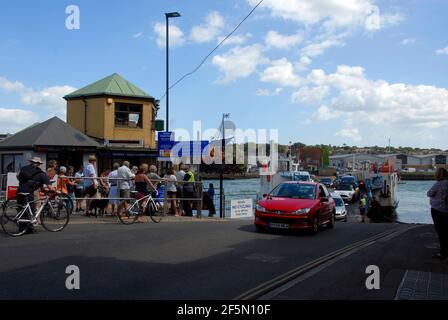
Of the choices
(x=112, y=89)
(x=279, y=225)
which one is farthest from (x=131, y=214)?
(x=112, y=89)

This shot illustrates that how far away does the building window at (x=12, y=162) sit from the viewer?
68.8 feet

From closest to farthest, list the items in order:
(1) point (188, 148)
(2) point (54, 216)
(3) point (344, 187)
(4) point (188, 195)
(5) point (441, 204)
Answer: (5) point (441, 204), (2) point (54, 216), (4) point (188, 195), (1) point (188, 148), (3) point (344, 187)

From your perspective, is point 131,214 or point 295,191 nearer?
point 131,214

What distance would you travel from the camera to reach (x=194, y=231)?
13.6 meters

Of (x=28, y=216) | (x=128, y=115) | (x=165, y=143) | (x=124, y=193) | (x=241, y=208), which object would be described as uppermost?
(x=128, y=115)

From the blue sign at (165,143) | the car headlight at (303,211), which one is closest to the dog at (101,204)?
the blue sign at (165,143)

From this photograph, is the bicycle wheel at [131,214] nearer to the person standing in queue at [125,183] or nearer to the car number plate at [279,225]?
the person standing in queue at [125,183]

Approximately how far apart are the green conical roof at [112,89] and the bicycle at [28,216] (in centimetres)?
1451

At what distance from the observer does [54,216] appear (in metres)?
12.5

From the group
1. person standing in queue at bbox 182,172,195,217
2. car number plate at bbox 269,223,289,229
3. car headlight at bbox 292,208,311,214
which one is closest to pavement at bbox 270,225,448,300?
car headlight at bbox 292,208,311,214

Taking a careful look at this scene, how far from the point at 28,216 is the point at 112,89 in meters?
15.8

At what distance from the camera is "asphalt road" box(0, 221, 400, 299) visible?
6.78 metres

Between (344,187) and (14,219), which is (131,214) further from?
(344,187)

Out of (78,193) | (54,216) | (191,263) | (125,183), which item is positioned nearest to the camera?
(191,263)
